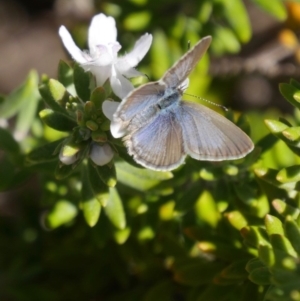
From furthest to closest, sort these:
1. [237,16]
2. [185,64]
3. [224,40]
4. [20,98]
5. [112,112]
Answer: [224,40] < [237,16] < [20,98] < [112,112] < [185,64]

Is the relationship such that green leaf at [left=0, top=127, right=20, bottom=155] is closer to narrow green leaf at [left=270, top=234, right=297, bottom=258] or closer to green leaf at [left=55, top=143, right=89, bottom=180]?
green leaf at [left=55, top=143, right=89, bottom=180]

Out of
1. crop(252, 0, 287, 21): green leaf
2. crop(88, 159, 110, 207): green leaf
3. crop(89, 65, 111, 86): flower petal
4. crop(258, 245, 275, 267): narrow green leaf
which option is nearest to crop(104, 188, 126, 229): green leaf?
crop(88, 159, 110, 207): green leaf

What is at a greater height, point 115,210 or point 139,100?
point 139,100

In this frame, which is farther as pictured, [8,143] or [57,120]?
[8,143]

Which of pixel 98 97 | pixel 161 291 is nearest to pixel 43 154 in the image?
pixel 98 97

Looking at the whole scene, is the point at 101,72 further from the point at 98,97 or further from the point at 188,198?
the point at 188,198

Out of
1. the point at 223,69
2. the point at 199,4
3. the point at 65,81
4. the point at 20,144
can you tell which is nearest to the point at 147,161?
the point at 65,81

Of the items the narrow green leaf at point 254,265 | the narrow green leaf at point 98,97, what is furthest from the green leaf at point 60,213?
the narrow green leaf at point 254,265

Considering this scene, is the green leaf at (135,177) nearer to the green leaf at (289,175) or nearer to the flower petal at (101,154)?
the flower petal at (101,154)
